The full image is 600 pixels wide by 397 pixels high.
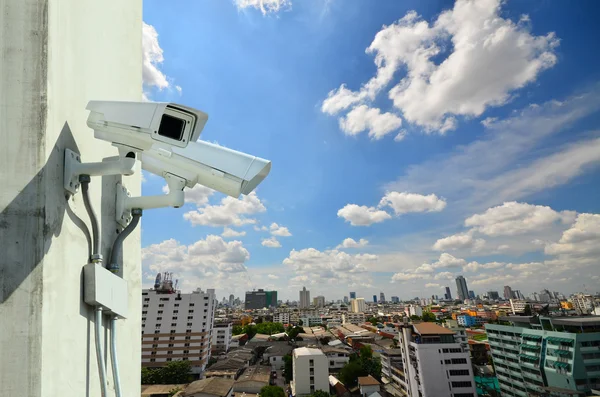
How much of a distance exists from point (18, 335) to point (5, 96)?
0.65 m

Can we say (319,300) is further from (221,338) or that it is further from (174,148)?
(174,148)

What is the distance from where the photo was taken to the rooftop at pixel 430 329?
24812 mm

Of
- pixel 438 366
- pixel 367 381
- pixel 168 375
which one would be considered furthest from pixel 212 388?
pixel 438 366

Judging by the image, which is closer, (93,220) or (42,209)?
(42,209)

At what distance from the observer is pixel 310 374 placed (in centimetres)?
2783

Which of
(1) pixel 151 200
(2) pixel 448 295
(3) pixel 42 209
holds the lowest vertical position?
(2) pixel 448 295

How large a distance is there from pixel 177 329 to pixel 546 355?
116 feet

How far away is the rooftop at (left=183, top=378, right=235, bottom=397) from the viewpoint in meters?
20.7

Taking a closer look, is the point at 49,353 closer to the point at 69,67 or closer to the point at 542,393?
the point at 69,67

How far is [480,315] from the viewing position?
8594cm

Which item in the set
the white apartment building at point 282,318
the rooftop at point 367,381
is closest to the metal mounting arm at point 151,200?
the rooftop at point 367,381

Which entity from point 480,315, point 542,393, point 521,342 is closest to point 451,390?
point 542,393

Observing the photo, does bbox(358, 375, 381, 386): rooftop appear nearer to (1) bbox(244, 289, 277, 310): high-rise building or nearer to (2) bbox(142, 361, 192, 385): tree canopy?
(2) bbox(142, 361, 192, 385): tree canopy

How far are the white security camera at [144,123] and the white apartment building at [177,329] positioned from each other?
127 feet
